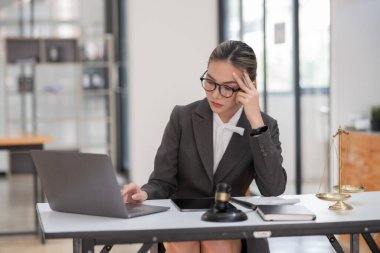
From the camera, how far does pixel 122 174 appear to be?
10.4m

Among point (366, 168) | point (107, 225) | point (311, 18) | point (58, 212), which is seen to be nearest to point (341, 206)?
point (107, 225)

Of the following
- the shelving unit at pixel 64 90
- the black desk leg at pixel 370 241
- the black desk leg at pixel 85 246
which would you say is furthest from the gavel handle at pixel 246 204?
the shelving unit at pixel 64 90

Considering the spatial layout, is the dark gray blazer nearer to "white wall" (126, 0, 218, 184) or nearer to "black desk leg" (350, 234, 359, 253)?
"black desk leg" (350, 234, 359, 253)

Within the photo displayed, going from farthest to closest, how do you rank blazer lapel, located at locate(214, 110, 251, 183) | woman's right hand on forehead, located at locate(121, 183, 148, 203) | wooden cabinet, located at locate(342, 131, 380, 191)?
wooden cabinet, located at locate(342, 131, 380, 191) < blazer lapel, located at locate(214, 110, 251, 183) < woman's right hand on forehead, located at locate(121, 183, 148, 203)

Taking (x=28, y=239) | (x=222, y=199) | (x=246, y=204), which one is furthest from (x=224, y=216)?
(x=28, y=239)

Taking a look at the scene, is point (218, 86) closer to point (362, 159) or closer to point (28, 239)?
point (362, 159)

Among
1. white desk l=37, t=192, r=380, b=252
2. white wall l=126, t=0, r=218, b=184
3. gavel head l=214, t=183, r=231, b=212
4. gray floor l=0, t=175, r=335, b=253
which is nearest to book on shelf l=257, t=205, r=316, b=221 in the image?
white desk l=37, t=192, r=380, b=252

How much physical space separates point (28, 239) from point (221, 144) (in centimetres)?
332

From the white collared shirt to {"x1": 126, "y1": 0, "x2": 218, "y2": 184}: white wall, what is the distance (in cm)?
428

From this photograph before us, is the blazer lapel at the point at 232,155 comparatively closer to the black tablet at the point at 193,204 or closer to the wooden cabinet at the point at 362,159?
the black tablet at the point at 193,204

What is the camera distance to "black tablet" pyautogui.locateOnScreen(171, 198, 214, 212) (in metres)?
2.43

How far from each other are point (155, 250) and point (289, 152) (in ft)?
11.0

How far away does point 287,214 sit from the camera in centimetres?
224

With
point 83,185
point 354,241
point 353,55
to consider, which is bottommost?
point 354,241
